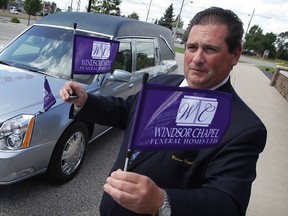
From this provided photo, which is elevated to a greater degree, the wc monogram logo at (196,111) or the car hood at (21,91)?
the wc monogram logo at (196,111)

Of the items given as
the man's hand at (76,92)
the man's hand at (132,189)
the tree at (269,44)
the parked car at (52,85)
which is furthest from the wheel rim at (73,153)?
the tree at (269,44)

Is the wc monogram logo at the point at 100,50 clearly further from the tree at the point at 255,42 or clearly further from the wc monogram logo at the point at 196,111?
the tree at the point at 255,42

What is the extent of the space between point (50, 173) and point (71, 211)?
474mm

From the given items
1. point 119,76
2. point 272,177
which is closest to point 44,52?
point 119,76

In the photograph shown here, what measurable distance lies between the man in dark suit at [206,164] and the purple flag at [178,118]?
12 centimetres

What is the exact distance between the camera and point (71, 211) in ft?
9.87

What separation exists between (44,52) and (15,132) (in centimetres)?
167

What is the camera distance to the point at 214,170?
1287mm

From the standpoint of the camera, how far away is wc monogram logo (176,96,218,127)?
3.84 feet

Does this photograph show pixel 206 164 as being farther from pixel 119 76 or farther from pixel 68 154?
pixel 119 76

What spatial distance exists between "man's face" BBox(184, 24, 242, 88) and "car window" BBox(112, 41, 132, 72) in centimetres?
294

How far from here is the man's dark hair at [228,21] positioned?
4.69 ft

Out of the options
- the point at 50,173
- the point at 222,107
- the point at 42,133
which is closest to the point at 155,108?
the point at 222,107

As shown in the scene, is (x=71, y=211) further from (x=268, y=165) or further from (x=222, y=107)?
(x=268, y=165)
